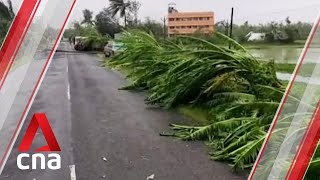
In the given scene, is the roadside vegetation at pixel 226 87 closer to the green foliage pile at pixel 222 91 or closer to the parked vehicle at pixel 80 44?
the green foliage pile at pixel 222 91

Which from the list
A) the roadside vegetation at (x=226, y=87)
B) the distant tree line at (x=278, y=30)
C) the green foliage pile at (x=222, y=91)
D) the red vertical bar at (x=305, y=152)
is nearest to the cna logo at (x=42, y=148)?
the roadside vegetation at (x=226, y=87)

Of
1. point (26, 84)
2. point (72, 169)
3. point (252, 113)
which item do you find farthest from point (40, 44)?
point (26, 84)

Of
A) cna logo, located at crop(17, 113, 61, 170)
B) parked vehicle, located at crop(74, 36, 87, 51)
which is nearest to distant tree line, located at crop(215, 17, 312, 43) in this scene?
cna logo, located at crop(17, 113, 61, 170)

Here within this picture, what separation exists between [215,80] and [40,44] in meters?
5.09

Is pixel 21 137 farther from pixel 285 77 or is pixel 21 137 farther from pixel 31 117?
pixel 285 77

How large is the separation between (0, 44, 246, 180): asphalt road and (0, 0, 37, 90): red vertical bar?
180 cm

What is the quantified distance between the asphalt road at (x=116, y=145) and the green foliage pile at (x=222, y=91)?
0.33 metres

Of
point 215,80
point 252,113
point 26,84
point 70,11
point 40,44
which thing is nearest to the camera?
point 70,11

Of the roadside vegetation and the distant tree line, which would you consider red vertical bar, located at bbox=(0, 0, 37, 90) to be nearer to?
the roadside vegetation

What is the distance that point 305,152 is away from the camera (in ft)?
14.1

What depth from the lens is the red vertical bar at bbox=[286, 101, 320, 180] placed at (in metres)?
4.23

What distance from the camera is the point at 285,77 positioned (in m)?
9.97

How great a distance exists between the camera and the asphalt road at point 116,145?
593 cm

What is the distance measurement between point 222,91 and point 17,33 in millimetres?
6026
